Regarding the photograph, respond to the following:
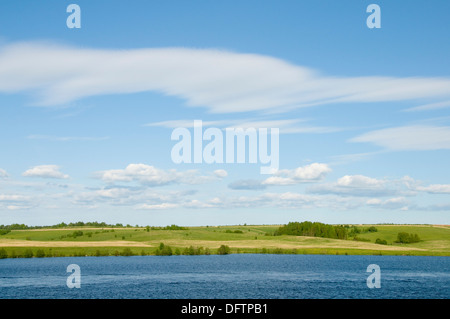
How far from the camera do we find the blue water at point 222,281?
66188 mm

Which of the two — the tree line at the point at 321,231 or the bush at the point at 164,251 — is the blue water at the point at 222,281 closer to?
the bush at the point at 164,251

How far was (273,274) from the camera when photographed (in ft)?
296

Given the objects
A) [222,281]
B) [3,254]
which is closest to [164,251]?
[3,254]

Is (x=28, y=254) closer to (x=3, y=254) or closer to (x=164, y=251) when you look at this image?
(x=3, y=254)

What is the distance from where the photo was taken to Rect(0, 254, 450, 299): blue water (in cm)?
6619

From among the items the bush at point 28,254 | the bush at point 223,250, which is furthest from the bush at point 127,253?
the bush at point 223,250

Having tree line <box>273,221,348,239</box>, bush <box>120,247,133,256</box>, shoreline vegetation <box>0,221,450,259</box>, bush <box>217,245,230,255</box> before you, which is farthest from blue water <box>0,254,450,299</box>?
tree line <box>273,221,348,239</box>

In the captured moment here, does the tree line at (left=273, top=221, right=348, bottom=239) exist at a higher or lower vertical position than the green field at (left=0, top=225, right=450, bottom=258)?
higher

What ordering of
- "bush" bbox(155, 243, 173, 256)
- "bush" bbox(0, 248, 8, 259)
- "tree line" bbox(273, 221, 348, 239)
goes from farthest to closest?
1. "tree line" bbox(273, 221, 348, 239)
2. "bush" bbox(155, 243, 173, 256)
3. "bush" bbox(0, 248, 8, 259)

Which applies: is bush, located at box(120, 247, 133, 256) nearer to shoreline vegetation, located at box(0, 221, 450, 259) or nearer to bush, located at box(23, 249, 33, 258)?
shoreline vegetation, located at box(0, 221, 450, 259)

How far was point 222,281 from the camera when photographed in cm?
7825

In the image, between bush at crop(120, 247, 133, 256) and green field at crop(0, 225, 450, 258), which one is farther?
green field at crop(0, 225, 450, 258)
